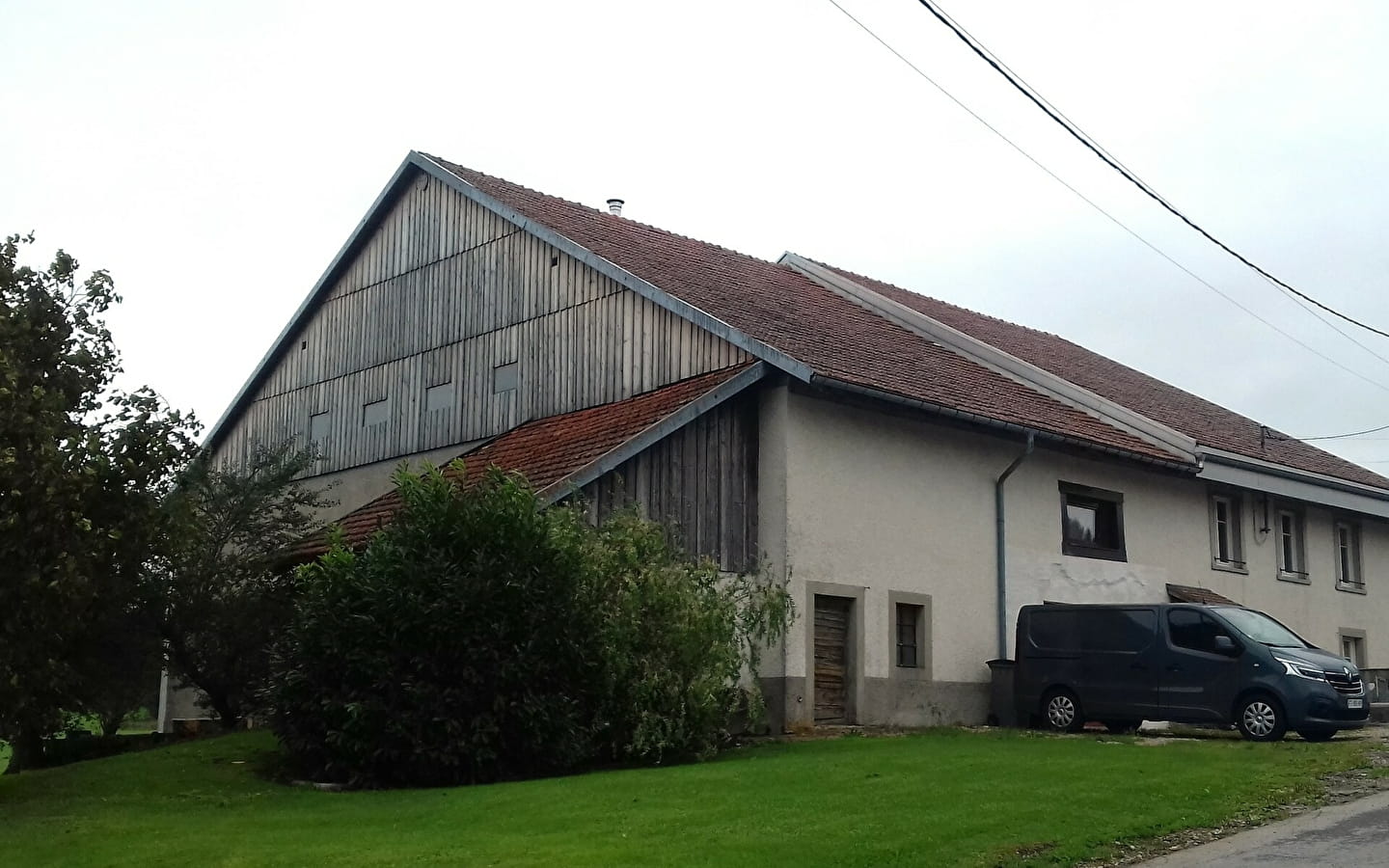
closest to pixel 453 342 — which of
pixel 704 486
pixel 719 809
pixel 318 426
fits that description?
pixel 318 426

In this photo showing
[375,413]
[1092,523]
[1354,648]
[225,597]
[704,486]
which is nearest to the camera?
[704,486]

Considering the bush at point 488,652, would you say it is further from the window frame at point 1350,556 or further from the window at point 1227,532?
the window frame at point 1350,556

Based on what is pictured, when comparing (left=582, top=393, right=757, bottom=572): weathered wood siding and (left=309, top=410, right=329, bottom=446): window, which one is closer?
(left=582, top=393, right=757, bottom=572): weathered wood siding

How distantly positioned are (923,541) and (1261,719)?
5.46m

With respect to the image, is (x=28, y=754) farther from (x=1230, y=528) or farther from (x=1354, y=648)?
(x=1354, y=648)

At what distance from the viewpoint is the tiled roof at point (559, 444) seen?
19.0 m

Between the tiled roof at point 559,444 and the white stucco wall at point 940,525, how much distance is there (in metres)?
1.37

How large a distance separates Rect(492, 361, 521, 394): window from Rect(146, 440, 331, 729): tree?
14.0 ft

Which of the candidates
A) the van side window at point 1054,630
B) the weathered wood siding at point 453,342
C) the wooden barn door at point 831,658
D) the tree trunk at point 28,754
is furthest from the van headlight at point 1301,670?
the tree trunk at point 28,754

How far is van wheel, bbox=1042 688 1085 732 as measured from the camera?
19.5 metres

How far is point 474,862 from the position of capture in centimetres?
970

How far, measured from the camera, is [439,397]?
25.1m

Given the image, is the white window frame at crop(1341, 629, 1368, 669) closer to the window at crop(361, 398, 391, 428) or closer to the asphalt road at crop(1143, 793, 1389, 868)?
the window at crop(361, 398, 391, 428)

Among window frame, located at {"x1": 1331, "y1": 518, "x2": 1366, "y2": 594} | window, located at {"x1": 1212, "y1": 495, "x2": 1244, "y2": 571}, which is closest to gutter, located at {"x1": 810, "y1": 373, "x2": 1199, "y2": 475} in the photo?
window, located at {"x1": 1212, "y1": 495, "x2": 1244, "y2": 571}
